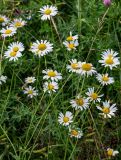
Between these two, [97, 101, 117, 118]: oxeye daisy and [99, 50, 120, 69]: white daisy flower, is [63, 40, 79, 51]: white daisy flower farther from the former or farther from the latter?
[97, 101, 117, 118]: oxeye daisy

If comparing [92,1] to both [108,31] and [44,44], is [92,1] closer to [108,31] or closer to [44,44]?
[108,31]

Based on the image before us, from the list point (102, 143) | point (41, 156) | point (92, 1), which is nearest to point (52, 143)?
point (41, 156)

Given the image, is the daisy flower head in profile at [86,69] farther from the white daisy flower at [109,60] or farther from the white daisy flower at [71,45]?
the white daisy flower at [71,45]

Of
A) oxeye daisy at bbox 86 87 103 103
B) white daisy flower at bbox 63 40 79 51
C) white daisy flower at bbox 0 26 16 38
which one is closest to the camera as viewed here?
oxeye daisy at bbox 86 87 103 103

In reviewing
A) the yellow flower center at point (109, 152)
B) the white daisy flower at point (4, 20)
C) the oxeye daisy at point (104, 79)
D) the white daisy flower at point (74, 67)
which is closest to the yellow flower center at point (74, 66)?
the white daisy flower at point (74, 67)

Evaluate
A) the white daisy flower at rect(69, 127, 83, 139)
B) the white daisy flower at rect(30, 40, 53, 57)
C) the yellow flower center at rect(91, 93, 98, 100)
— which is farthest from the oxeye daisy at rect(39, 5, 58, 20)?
the white daisy flower at rect(69, 127, 83, 139)

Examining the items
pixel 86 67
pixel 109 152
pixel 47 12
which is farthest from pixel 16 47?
pixel 109 152

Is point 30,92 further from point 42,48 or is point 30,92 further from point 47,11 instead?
point 47,11
